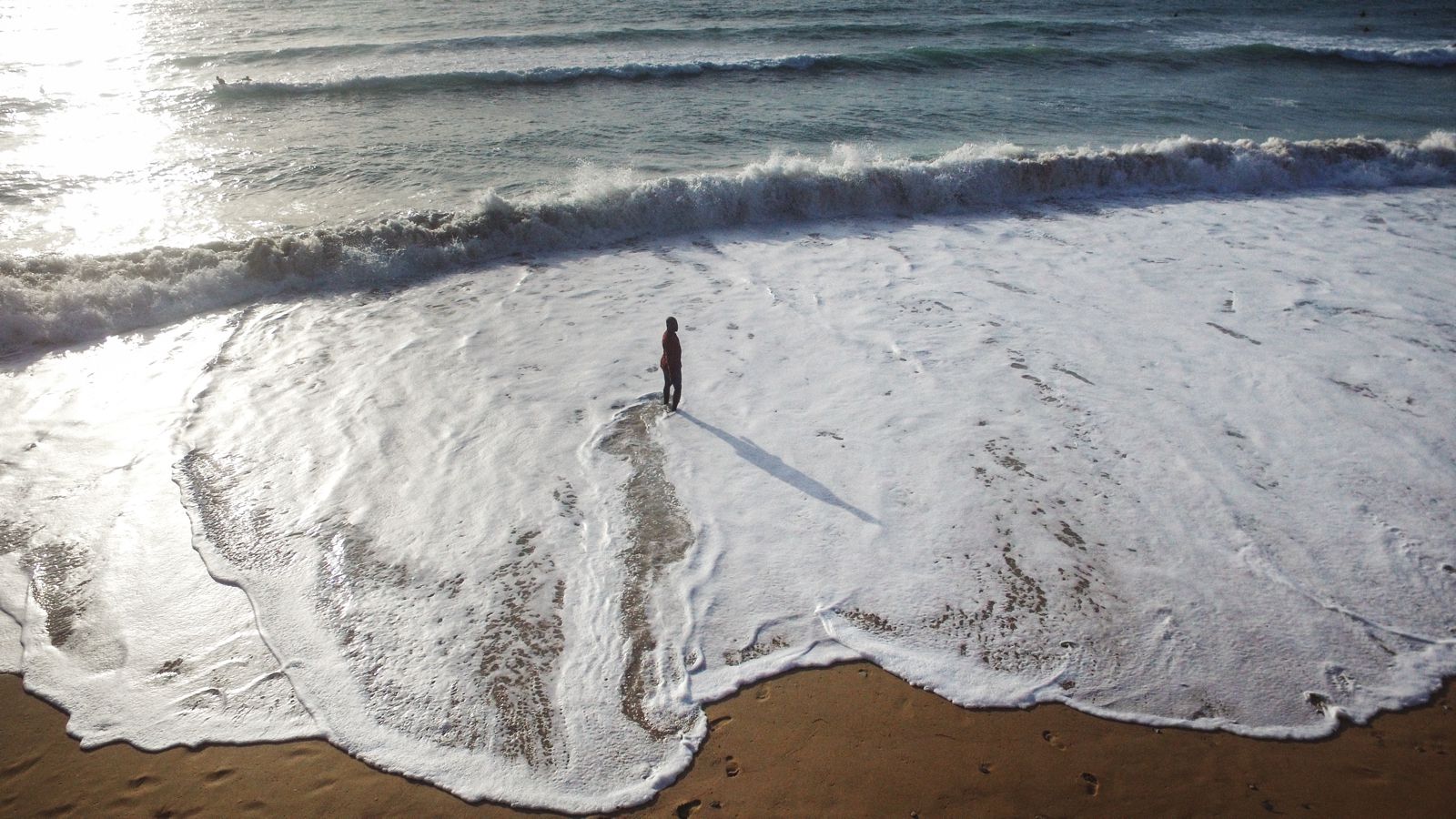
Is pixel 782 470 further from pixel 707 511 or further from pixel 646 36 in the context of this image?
pixel 646 36

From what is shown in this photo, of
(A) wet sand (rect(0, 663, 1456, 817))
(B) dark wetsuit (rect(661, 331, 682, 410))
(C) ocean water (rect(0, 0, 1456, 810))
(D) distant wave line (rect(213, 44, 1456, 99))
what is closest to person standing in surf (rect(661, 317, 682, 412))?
(B) dark wetsuit (rect(661, 331, 682, 410))

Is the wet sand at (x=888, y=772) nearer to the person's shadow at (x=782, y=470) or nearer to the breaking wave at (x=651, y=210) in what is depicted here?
the person's shadow at (x=782, y=470)

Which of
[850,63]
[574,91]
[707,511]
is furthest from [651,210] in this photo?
[850,63]

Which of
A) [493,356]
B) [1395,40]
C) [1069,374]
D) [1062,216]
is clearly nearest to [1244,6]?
[1395,40]

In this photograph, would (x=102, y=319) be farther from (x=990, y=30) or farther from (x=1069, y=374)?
(x=990, y=30)

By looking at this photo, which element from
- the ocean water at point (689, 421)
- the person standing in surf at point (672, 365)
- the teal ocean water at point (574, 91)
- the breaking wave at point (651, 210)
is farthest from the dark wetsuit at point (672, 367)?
the teal ocean water at point (574, 91)

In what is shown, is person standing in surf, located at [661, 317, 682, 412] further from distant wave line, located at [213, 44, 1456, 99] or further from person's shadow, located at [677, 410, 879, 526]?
distant wave line, located at [213, 44, 1456, 99]
